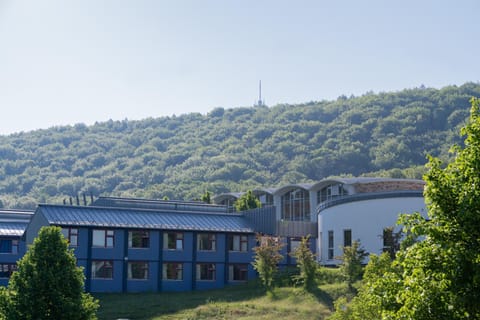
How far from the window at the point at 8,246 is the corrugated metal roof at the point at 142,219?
10.9 meters

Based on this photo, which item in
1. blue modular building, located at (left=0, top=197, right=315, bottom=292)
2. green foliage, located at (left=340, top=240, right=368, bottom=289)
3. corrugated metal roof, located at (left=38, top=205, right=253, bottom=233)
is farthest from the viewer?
blue modular building, located at (left=0, top=197, right=315, bottom=292)

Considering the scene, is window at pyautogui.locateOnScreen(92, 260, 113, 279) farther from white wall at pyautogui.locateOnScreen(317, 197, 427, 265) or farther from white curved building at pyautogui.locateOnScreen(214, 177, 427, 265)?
white wall at pyautogui.locateOnScreen(317, 197, 427, 265)

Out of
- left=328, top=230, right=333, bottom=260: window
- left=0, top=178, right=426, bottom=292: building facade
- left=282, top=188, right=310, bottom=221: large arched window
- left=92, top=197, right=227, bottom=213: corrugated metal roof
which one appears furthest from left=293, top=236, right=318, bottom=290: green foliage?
left=282, top=188, right=310, bottom=221: large arched window

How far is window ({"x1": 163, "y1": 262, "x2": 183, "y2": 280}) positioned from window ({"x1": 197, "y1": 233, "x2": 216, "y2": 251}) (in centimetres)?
222

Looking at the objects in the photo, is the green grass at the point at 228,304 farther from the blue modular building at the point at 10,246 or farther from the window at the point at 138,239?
the blue modular building at the point at 10,246

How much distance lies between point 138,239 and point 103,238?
2458 millimetres

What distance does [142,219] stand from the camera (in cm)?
5725

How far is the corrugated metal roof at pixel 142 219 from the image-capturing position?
54312 mm

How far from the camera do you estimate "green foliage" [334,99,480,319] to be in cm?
1594

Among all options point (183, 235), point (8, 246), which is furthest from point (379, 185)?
point (8, 246)

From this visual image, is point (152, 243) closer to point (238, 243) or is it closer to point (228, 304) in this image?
point (238, 243)

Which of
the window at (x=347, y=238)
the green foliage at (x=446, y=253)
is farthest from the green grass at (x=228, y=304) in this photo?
the green foliage at (x=446, y=253)

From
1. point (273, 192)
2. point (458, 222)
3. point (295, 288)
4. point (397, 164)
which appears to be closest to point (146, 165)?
point (397, 164)

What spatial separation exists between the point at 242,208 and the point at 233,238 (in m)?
9.80
